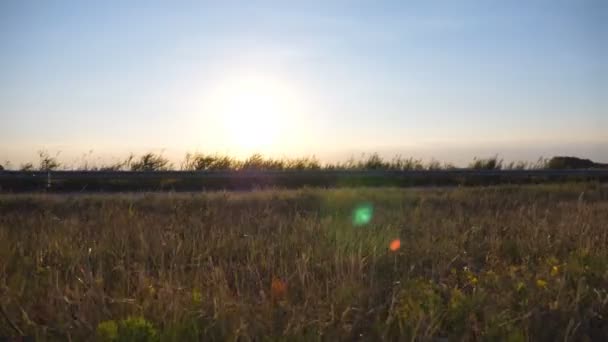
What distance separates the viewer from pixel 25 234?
675 cm

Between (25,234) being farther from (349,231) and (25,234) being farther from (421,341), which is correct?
(421,341)

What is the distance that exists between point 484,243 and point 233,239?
258 cm

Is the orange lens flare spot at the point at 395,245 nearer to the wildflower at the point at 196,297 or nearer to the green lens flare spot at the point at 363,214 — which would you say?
the green lens flare spot at the point at 363,214

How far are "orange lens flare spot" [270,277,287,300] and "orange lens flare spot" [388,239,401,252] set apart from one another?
158cm

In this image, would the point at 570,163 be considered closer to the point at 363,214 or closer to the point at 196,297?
the point at 363,214

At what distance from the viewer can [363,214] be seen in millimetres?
9305

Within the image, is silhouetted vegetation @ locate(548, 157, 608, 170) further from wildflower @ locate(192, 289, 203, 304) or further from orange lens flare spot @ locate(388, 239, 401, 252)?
wildflower @ locate(192, 289, 203, 304)

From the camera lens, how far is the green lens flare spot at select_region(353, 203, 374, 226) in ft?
26.3

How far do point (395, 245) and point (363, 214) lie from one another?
118 inches


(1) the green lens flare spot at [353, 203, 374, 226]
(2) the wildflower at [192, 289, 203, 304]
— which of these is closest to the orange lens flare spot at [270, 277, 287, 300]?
(2) the wildflower at [192, 289, 203, 304]

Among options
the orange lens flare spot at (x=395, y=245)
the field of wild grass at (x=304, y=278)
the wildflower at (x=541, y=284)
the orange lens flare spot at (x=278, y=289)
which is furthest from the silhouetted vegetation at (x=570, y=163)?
the orange lens flare spot at (x=278, y=289)

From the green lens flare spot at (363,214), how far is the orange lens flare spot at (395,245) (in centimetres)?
121

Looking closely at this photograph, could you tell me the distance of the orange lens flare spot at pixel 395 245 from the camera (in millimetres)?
6065

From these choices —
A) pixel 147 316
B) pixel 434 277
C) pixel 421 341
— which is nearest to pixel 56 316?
pixel 147 316
